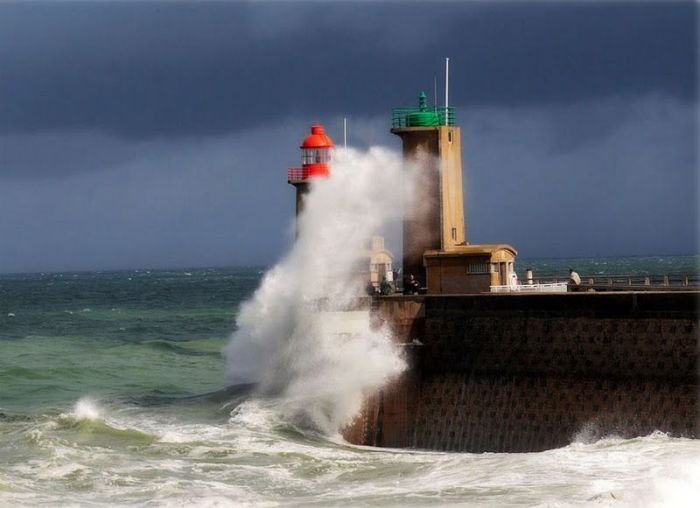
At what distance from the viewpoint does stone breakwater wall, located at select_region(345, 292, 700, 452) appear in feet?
69.4

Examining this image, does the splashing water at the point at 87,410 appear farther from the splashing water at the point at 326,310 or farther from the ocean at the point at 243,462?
the splashing water at the point at 326,310

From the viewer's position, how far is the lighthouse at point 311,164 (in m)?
30.0

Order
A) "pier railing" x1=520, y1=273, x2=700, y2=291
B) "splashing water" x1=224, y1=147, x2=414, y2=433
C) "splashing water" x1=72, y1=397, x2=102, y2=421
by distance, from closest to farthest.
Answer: "pier railing" x1=520, y1=273, x2=700, y2=291, "splashing water" x1=224, y1=147, x2=414, y2=433, "splashing water" x1=72, y1=397, x2=102, y2=421

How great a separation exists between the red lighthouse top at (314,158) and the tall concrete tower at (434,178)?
3410 mm

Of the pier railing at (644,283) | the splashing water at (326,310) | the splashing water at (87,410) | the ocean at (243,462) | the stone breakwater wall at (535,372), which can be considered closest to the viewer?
the ocean at (243,462)

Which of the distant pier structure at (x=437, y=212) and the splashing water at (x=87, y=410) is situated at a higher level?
the distant pier structure at (x=437, y=212)

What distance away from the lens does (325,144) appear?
3036 centimetres

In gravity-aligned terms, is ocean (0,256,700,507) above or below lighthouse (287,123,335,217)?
below

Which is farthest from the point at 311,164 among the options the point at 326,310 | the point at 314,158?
the point at 326,310

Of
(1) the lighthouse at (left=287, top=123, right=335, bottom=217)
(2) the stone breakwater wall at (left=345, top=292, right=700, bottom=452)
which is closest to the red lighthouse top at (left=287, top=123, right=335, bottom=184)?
(1) the lighthouse at (left=287, top=123, right=335, bottom=217)

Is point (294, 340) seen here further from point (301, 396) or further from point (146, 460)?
point (146, 460)

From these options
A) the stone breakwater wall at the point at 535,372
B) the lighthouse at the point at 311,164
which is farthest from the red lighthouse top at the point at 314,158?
the stone breakwater wall at the point at 535,372

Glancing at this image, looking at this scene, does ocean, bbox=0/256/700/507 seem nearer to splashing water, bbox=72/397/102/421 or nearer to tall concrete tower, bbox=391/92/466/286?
splashing water, bbox=72/397/102/421

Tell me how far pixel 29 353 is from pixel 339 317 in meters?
22.6
